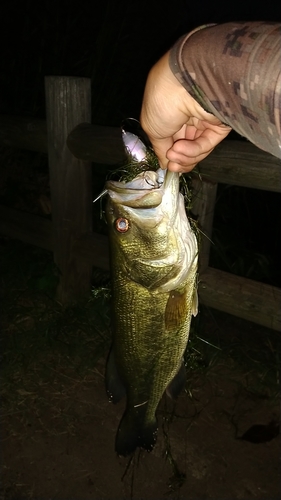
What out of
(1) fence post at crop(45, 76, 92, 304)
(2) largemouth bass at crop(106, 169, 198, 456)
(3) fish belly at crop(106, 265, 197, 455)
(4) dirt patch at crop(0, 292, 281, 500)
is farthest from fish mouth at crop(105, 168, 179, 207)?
(1) fence post at crop(45, 76, 92, 304)

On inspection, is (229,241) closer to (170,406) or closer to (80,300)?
(80,300)

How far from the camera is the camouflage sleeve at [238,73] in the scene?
94 centimetres

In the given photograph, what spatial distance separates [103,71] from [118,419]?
342 cm

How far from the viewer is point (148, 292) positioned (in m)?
1.77

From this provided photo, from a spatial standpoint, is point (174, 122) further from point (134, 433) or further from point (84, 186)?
point (84, 186)

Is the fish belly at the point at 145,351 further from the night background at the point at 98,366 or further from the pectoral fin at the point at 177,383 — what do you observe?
the night background at the point at 98,366

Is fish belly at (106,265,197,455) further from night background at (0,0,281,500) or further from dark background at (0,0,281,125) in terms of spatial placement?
dark background at (0,0,281,125)

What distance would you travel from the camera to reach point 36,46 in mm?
5332

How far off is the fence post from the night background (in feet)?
0.60

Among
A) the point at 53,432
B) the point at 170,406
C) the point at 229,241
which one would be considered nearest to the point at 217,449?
the point at 170,406

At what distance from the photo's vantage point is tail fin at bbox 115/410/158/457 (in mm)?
2070

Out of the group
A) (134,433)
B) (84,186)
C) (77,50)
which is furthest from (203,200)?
(77,50)

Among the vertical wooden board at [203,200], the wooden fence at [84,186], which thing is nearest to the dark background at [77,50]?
the wooden fence at [84,186]

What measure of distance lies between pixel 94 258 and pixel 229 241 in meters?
1.47
